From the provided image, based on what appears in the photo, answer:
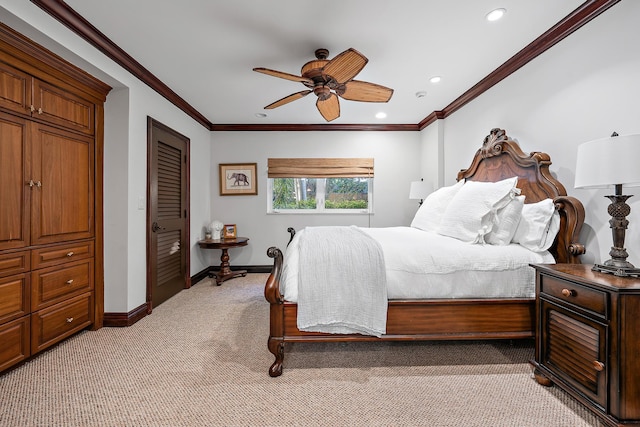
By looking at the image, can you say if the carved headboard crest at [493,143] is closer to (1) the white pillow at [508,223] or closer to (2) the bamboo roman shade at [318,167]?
(1) the white pillow at [508,223]

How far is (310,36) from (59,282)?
105 inches

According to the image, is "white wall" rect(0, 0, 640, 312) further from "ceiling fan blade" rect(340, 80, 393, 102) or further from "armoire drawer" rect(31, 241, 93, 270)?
"ceiling fan blade" rect(340, 80, 393, 102)

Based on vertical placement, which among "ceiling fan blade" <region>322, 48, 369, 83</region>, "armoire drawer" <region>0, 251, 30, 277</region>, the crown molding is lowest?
"armoire drawer" <region>0, 251, 30, 277</region>

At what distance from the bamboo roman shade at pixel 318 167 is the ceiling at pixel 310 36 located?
143 centimetres

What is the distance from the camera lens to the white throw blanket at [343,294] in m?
1.81

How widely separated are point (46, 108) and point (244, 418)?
248 cm

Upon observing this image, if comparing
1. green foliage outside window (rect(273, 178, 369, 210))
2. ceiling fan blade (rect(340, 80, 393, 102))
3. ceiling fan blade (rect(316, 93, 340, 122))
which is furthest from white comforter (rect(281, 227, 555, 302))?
green foliage outside window (rect(273, 178, 369, 210))

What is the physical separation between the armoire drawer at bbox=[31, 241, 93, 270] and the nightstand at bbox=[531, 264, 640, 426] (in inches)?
130

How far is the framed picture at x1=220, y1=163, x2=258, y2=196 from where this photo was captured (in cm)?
468

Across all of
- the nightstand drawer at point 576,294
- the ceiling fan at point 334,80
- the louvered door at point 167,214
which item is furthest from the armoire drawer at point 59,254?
the nightstand drawer at point 576,294

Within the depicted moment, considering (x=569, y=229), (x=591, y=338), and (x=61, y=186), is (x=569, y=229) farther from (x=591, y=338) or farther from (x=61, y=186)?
(x=61, y=186)

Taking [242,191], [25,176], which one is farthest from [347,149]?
[25,176]

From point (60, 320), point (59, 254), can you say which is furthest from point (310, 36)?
point (60, 320)

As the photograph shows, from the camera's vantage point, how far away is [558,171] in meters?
2.24
